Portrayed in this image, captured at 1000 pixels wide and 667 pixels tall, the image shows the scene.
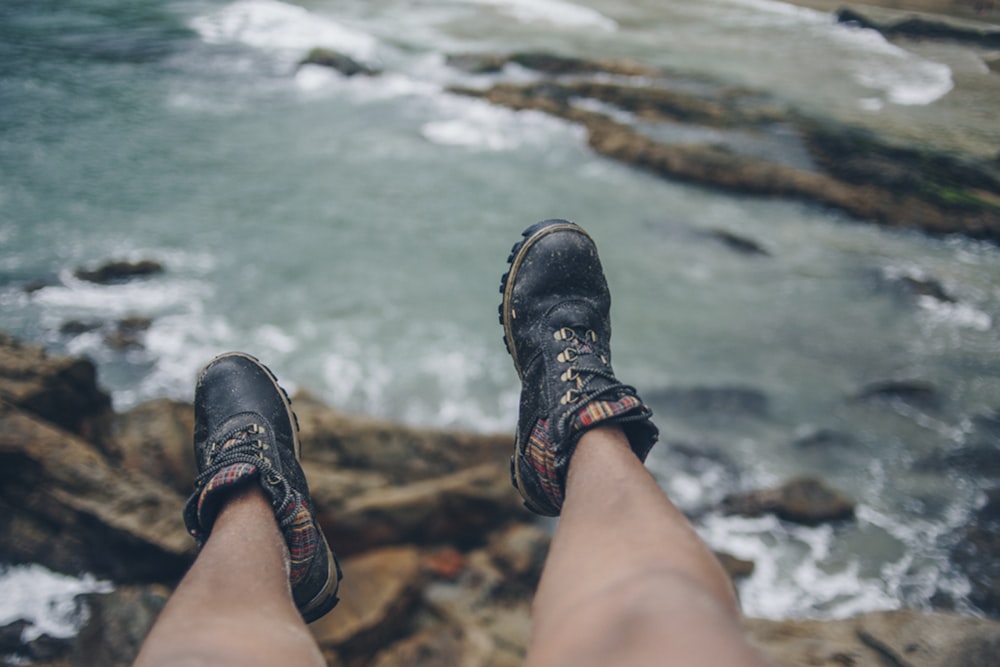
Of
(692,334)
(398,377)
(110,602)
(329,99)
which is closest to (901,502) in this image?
(692,334)

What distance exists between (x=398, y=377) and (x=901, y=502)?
10.3ft

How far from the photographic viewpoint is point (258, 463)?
1.78 metres

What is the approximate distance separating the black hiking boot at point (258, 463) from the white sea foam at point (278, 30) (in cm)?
1011

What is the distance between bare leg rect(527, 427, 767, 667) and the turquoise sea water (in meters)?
1.99

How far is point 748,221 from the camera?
22.0ft

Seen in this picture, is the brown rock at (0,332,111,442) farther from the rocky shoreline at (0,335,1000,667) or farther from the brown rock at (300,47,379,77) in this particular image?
the brown rock at (300,47,379,77)

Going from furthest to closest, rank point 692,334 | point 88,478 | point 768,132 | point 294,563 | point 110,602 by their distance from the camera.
→ point 768,132
point 692,334
point 88,478
point 110,602
point 294,563

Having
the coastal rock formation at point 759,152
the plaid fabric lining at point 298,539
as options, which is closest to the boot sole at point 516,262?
the plaid fabric lining at point 298,539

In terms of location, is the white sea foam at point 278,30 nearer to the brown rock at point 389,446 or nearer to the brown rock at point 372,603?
the brown rock at point 389,446

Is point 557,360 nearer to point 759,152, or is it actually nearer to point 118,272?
point 118,272

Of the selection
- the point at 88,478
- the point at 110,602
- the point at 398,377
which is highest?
the point at 88,478

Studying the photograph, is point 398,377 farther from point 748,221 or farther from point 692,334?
point 748,221


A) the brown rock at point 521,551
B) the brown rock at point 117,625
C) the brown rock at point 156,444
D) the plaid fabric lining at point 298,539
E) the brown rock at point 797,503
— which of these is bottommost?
the brown rock at point 797,503

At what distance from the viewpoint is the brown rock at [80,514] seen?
2295 mm
